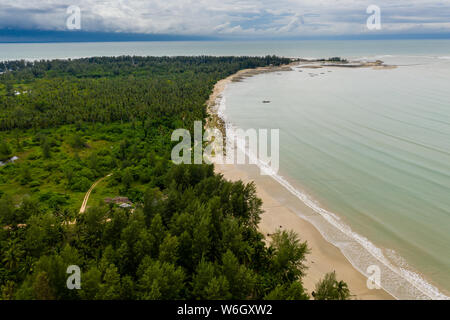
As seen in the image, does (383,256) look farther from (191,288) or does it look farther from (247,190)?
(191,288)

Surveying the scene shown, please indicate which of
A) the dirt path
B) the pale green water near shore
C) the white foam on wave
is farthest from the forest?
the pale green water near shore

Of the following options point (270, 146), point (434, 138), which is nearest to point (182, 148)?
point (270, 146)
